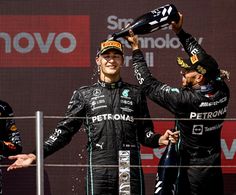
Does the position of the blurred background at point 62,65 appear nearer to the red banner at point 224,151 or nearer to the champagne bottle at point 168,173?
the red banner at point 224,151

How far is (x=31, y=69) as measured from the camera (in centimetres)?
663

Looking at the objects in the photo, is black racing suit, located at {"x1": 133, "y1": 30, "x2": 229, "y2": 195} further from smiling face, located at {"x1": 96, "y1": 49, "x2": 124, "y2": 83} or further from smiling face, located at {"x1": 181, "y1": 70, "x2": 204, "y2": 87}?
smiling face, located at {"x1": 96, "y1": 49, "x2": 124, "y2": 83}

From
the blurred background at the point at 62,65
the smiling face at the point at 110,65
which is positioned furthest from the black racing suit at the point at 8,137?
the smiling face at the point at 110,65

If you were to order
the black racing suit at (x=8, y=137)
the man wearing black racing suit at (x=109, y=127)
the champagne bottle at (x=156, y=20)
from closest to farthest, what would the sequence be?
the man wearing black racing suit at (x=109, y=127) < the champagne bottle at (x=156, y=20) < the black racing suit at (x=8, y=137)

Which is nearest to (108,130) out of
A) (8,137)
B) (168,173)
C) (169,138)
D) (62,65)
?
(169,138)

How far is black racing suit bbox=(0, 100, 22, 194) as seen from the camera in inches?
241

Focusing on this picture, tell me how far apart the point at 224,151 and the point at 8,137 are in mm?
1653

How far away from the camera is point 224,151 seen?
21.9 ft

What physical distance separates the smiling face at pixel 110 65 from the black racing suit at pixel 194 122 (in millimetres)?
189

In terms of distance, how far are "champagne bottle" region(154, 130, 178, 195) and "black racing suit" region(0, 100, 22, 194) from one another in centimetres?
111

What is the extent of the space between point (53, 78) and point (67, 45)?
0.27 metres

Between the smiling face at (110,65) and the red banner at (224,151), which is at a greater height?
the smiling face at (110,65)

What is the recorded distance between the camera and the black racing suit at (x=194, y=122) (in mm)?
5477

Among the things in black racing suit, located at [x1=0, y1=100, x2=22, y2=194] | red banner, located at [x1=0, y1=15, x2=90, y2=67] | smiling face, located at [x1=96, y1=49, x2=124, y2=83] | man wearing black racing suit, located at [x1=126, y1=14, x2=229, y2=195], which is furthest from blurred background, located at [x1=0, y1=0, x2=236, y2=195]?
man wearing black racing suit, located at [x1=126, y1=14, x2=229, y2=195]
